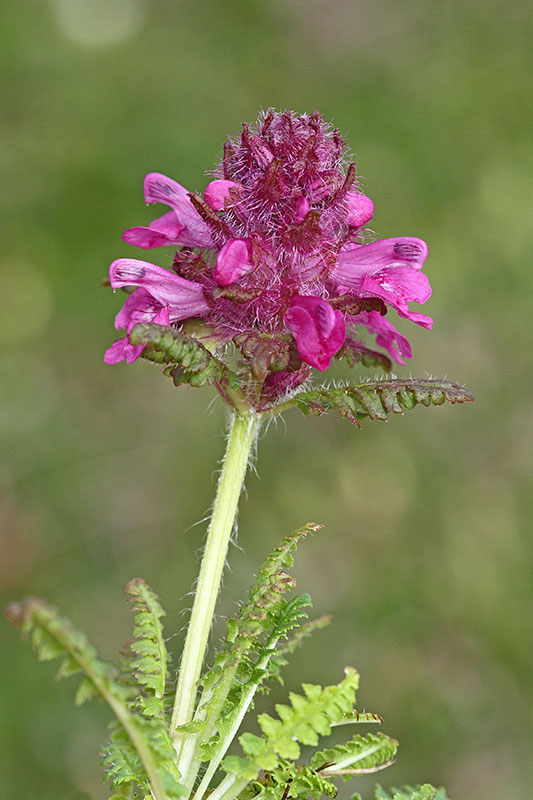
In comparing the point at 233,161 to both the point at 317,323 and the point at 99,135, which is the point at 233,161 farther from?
the point at 99,135

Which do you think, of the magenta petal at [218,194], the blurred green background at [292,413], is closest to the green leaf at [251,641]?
the magenta petal at [218,194]

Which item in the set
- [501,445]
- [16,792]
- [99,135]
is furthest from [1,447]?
[501,445]

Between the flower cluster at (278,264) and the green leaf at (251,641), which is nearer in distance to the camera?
the green leaf at (251,641)

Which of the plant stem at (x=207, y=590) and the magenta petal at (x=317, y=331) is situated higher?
the magenta petal at (x=317, y=331)

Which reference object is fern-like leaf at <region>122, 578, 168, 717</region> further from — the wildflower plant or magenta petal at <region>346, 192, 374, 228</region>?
magenta petal at <region>346, 192, 374, 228</region>

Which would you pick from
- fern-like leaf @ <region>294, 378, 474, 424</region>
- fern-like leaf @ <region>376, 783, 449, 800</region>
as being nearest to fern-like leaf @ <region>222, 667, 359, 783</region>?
fern-like leaf @ <region>376, 783, 449, 800</region>

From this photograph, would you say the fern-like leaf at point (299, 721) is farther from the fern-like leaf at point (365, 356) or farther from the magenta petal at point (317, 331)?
the fern-like leaf at point (365, 356)

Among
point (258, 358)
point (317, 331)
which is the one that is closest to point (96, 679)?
point (258, 358)
